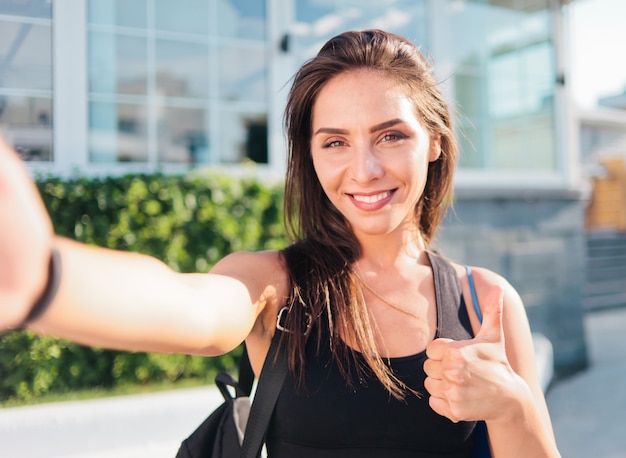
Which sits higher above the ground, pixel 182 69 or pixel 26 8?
pixel 182 69

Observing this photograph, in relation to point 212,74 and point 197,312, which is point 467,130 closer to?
point 212,74

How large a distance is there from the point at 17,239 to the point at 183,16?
4454 mm

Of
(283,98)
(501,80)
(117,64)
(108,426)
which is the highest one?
(501,80)

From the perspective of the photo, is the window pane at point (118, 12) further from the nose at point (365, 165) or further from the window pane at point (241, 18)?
the nose at point (365, 165)

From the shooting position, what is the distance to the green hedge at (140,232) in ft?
11.5

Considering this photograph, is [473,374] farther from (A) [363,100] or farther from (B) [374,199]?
(A) [363,100]

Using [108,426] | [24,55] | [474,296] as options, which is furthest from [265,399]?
[108,426]

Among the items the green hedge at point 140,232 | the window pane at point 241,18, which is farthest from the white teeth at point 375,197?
the window pane at point 241,18

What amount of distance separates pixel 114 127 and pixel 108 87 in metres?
0.30

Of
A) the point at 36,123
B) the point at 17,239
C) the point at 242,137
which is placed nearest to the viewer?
the point at 17,239

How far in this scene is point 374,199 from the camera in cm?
140

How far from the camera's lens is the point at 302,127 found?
1.58 metres

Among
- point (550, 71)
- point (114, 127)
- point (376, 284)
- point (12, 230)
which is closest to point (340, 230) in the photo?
point (376, 284)

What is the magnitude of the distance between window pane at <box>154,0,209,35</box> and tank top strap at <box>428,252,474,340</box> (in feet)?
12.1
